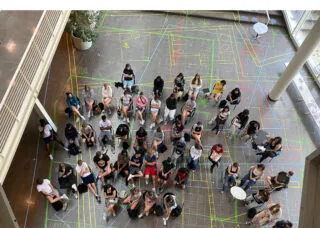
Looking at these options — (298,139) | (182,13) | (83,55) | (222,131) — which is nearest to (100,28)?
(83,55)

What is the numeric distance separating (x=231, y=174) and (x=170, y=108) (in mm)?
2644

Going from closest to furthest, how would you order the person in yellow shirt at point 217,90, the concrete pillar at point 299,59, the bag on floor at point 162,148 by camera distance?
the concrete pillar at point 299,59
the bag on floor at point 162,148
the person in yellow shirt at point 217,90

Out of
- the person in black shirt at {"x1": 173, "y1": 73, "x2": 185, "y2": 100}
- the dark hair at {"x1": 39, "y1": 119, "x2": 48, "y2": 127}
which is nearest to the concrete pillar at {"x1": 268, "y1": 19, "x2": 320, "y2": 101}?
the person in black shirt at {"x1": 173, "y1": 73, "x2": 185, "y2": 100}

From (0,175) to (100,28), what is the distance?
25.0 feet

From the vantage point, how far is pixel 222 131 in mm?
10320

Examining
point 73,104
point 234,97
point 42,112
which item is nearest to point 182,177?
point 234,97

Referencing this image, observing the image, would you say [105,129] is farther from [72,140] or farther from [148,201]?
[148,201]

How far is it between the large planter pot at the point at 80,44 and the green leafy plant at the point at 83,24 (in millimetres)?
172

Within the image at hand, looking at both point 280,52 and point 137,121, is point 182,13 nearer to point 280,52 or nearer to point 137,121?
point 280,52

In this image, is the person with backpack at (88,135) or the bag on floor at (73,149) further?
the bag on floor at (73,149)

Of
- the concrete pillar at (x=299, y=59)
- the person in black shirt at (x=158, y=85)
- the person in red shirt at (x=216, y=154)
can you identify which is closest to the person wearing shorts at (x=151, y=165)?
the person in red shirt at (x=216, y=154)

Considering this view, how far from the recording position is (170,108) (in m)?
9.58

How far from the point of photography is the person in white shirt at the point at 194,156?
8586 millimetres

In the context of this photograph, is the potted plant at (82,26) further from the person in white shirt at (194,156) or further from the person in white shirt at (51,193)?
the person in white shirt at (194,156)
